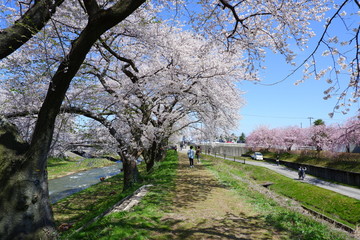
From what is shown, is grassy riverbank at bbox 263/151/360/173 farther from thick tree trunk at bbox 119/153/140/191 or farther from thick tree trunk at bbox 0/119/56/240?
thick tree trunk at bbox 0/119/56/240

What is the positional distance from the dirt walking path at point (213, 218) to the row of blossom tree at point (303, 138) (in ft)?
94.9

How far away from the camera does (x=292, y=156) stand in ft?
134

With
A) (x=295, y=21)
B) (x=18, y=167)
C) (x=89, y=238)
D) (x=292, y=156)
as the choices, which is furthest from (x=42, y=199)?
(x=292, y=156)

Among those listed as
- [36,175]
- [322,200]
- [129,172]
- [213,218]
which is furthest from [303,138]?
[36,175]

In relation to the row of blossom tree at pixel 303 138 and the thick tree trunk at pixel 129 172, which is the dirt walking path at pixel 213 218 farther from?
the row of blossom tree at pixel 303 138

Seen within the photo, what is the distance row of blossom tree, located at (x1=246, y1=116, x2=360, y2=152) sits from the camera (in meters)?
35.8

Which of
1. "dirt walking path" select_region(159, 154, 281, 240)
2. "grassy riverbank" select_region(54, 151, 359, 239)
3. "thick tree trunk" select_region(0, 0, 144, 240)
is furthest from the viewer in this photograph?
"dirt walking path" select_region(159, 154, 281, 240)

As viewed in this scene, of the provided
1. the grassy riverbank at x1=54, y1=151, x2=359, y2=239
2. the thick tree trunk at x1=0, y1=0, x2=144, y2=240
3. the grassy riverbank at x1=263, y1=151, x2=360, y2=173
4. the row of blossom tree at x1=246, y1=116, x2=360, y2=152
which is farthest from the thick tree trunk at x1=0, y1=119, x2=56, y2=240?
the row of blossom tree at x1=246, y1=116, x2=360, y2=152

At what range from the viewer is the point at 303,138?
1925 inches

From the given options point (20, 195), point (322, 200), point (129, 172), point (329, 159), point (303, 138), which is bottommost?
point (322, 200)

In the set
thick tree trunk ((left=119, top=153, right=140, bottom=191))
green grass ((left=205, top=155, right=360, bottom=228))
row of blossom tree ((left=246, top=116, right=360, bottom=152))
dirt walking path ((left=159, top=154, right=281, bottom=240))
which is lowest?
green grass ((left=205, top=155, right=360, bottom=228))

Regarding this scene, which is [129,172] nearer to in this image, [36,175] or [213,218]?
[213,218]

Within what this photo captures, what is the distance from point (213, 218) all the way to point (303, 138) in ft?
163

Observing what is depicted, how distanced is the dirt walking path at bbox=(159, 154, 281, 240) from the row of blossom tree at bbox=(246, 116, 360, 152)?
2893 centimetres
